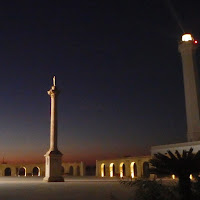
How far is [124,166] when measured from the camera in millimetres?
40969

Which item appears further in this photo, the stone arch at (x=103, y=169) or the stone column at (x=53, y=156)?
the stone arch at (x=103, y=169)

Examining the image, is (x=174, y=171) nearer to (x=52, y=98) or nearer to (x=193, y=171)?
(x=193, y=171)

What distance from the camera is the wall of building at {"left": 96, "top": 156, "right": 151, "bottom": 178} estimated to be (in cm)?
3707

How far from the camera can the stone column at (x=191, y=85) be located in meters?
38.6

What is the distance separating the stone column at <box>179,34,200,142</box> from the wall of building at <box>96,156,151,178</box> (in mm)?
6706

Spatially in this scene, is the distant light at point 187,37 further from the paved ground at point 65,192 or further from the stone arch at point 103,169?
the paved ground at point 65,192

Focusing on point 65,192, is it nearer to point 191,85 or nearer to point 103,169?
point 191,85

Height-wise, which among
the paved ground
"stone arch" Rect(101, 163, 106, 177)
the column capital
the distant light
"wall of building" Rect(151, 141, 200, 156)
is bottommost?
the paved ground

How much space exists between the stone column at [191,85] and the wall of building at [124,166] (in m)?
6.71

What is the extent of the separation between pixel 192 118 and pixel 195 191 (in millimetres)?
29159

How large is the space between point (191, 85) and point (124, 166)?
13.3 m

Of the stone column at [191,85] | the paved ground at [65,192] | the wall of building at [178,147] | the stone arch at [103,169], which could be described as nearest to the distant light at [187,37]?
the stone column at [191,85]

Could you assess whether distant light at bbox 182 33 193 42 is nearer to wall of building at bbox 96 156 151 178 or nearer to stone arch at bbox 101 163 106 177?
wall of building at bbox 96 156 151 178

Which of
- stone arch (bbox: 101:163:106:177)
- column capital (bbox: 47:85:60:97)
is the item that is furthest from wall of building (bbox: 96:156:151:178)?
column capital (bbox: 47:85:60:97)
